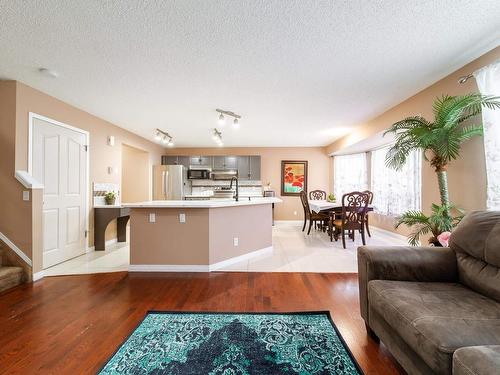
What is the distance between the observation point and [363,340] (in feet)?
5.79

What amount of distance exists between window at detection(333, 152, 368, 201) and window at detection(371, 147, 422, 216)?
1.17ft

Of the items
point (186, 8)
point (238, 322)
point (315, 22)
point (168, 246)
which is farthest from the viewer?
point (168, 246)

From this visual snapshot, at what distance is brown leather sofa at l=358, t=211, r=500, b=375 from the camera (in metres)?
1.01

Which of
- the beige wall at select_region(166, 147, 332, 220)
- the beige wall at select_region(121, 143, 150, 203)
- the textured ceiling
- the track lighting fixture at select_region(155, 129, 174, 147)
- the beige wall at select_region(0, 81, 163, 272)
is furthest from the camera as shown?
the beige wall at select_region(166, 147, 332, 220)

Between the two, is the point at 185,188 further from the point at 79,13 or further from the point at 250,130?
the point at 79,13

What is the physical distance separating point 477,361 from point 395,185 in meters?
4.89

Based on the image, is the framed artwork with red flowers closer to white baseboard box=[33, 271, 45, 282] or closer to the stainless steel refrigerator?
the stainless steel refrigerator

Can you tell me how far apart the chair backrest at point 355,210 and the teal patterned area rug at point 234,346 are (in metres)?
2.60

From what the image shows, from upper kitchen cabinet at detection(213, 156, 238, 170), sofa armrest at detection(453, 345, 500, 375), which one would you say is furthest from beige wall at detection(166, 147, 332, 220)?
sofa armrest at detection(453, 345, 500, 375)

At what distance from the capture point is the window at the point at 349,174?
246 inches

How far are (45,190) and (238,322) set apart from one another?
3.21 metres

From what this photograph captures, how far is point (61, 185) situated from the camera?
3.47 m

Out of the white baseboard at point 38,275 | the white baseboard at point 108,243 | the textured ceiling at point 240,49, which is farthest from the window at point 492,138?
the white baseboard at point 108,243

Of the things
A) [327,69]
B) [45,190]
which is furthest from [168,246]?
[327,69]
